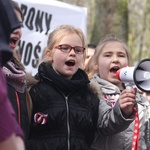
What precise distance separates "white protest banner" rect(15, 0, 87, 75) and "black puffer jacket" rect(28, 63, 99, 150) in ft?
7.53

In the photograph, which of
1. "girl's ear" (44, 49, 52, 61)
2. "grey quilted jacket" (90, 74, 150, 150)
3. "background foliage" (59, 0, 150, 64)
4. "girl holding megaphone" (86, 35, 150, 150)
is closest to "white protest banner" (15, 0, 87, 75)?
"girl holding megaphone" (86, 35, 150, 150)

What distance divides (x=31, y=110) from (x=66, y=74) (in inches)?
12.2

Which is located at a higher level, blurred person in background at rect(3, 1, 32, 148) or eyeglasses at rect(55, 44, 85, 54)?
eyeglasses at rect(55, 44, 85, 54)

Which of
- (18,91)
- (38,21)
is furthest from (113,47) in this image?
(38,21)

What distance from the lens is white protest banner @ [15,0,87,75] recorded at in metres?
5.34

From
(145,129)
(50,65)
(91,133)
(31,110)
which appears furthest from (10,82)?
(145,129)

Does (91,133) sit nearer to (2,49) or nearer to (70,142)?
(70,142)

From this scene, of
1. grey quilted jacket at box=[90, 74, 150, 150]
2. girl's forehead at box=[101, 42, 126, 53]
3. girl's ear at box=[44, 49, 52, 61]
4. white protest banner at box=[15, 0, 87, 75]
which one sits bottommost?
grey quilted jacket at box=[90, 74, 150, 150]

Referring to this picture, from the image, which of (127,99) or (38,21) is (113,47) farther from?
(38,21)

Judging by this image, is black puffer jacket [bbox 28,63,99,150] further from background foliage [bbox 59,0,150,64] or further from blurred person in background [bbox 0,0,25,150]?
background foliage [bbox 59,0,150,64]

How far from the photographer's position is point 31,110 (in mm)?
2750

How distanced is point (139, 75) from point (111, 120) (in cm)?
29

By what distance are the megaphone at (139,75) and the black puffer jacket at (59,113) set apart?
23 centimetres

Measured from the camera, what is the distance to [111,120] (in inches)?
115
